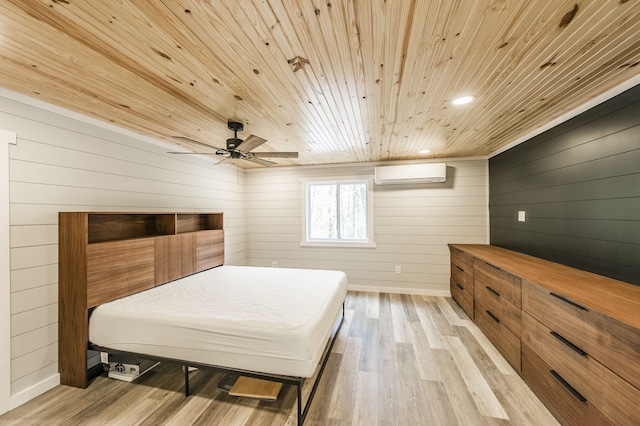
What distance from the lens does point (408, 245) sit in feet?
13.9

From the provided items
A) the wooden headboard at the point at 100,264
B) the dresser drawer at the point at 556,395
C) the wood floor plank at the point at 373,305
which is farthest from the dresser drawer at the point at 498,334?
the wooden headboard at the point at 100,264

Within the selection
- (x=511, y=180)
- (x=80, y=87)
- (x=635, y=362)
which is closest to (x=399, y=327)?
(x=635, y=362)

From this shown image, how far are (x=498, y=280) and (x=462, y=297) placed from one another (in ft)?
3.91

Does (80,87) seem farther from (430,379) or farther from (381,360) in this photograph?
(430,379)

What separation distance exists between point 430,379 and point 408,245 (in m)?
2.42

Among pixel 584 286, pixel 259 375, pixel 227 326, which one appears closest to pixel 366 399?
pixel 259 375

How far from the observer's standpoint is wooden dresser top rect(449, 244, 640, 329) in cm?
131

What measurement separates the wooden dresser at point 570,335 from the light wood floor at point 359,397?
0.24 metres

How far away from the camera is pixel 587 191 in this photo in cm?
208

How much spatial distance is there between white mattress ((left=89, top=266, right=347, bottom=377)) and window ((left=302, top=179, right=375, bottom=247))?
221 cm

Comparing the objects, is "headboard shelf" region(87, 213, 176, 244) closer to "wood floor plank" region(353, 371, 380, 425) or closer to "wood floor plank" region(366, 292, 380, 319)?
"wood floor plank" region(353, 371, 380, 425)

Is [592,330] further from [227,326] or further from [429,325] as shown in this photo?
[227,326]

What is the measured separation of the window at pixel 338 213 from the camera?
448 centimetres

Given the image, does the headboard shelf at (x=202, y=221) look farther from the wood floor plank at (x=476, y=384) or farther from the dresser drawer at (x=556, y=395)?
the dresser drawer at (x=556, y=395)
